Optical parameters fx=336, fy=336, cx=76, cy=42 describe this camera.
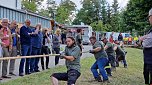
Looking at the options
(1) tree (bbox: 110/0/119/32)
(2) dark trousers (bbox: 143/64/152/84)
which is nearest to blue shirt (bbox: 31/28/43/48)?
(2) dark trousers (bbox: 143/64/152/84)

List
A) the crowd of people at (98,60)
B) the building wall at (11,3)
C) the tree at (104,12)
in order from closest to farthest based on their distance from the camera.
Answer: the crowd of people at (98,60)
the building wall at (11,3)
the tree at (104,12)

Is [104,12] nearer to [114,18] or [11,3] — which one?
[114,18]

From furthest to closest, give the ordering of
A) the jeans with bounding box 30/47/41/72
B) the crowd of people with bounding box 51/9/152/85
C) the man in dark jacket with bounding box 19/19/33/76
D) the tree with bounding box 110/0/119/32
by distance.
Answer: the tree with bounding box 110/0/119/32 < the jeans with bounding box 30/47/41/72 < the man in dark jacket with bounding box 19/19/33/76 < the crowd of people with bounding box 51/9/152/85

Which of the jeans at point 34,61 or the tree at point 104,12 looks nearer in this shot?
the jeans at point 34,61

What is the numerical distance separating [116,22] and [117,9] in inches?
571

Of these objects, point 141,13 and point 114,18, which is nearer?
point 141,13

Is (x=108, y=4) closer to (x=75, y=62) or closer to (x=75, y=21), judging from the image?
(x=75, y=21)

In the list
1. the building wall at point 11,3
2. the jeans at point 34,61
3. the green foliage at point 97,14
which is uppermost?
the green foliage at point 97,14

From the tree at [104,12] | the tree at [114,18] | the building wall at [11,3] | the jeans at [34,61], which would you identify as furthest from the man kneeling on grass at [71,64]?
the tree at [104,12]

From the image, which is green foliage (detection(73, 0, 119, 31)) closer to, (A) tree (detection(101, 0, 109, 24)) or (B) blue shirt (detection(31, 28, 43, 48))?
(A) tree (detection(101, 0, 109, 24))

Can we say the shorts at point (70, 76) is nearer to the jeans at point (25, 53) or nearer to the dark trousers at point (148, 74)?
the dark trousers at point (148, 74)

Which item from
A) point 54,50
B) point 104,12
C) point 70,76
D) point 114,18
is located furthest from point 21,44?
point 114,18

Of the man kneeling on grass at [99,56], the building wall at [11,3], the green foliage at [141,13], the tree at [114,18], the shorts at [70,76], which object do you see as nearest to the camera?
the shorts at [70,76]

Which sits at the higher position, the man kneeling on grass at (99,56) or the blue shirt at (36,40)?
the blue shirt at (36,40)
